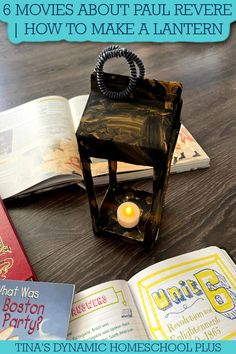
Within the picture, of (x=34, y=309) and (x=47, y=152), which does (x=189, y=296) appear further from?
(x=47, y=152)

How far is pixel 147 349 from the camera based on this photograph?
1.45ft

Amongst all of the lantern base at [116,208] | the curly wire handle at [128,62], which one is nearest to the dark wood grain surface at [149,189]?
the lantern base at [116,208]

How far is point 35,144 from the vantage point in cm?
68

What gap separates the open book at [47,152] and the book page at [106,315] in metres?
0.21

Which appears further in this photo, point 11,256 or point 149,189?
point 149,189

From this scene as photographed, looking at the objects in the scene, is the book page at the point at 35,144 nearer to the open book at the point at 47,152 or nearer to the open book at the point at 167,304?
the open book at the point at 47,152

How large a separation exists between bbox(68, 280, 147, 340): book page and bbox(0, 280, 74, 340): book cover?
18mm

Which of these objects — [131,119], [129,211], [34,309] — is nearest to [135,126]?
[131,119]

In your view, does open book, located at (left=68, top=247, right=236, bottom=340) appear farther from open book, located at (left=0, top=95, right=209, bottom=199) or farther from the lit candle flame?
open book, located at (left=0, top=95, right=209, bottom=199)

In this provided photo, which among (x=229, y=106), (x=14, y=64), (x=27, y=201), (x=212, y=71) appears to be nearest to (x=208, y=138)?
(x=229, y=106)

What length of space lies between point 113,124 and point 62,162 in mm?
219

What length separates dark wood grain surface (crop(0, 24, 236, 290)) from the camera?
1.76 feet

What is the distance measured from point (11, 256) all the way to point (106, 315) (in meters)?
0.17

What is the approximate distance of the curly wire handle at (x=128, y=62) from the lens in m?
0.43
